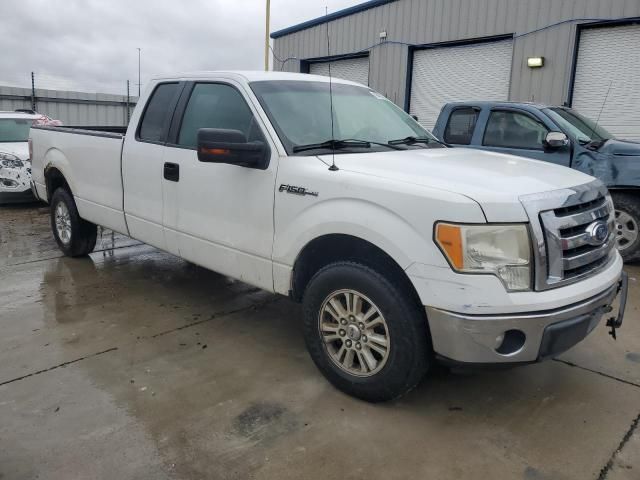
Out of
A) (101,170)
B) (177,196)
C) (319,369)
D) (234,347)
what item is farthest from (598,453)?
(101,170)

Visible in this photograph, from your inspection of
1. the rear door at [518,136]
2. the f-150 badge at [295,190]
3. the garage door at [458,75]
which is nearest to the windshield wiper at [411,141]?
the f-150 badge at [295,190]

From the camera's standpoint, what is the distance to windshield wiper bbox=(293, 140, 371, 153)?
350cm

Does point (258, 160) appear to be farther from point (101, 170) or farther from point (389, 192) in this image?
point (101, 170)

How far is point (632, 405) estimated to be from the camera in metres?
3.26

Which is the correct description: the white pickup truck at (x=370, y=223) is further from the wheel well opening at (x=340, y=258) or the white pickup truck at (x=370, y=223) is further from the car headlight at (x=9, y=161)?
the car headlight at (x=9, y=161)

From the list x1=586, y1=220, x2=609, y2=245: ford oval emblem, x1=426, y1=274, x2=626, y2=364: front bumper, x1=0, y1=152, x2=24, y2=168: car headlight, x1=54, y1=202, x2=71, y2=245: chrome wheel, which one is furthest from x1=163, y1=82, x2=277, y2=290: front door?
x1=0, y1=152, x2=24, y2=168: car headlight

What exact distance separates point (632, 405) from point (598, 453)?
67 centimetres

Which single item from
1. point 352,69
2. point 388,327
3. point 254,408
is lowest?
point 254,408

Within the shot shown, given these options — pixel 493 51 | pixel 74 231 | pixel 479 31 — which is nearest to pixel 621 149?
pixel 74 231

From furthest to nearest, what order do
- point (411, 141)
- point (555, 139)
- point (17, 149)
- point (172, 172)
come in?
1. point (17, 149)
2. point (555, 139)
3. point (172, 172)
4. point (411, 141)

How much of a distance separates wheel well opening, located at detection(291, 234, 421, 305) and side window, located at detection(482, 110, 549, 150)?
4380mm

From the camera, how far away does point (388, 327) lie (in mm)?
2893

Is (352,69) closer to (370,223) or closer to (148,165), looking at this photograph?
(148,165)

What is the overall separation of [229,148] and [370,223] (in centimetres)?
104
